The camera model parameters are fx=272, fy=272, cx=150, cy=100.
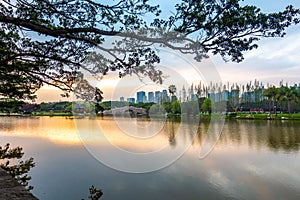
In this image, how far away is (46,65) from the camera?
402 centimetres

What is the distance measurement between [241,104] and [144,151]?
3669 centimetres

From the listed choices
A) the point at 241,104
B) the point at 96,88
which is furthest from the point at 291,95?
the point at 96,88

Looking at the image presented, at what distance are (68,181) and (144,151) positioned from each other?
14.4 ft

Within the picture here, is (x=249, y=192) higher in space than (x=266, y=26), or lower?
lower

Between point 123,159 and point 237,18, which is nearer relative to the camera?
point 237,18

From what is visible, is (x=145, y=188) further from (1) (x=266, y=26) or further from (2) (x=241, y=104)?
(2) (x=241, y=104)

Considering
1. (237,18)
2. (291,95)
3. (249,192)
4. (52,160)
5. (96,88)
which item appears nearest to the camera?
(237,18)

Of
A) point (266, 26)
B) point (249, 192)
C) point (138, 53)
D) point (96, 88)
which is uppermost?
point (266, 26)

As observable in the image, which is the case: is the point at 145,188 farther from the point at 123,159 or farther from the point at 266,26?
the point at 266,26

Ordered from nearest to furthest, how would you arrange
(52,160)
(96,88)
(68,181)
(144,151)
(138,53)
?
(138,53)
(96,88)
(68,181)
(52,160)
(144,151)

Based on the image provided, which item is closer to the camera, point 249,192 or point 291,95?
point 249,192

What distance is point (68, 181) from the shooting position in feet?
21.4

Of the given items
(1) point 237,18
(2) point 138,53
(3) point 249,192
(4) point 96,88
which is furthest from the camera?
(3) point 249,192

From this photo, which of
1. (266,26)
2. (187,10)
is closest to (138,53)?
(187,10)
